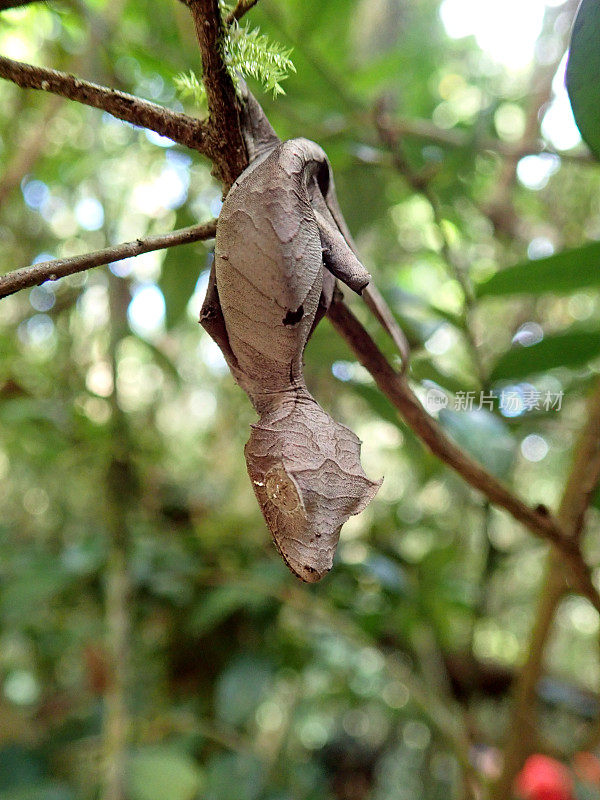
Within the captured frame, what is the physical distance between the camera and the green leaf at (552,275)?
1.76 ft

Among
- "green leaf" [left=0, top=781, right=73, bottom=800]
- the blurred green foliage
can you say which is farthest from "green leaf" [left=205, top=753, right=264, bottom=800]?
"green leaf" [left=0, top=781, right=73, bottom=800]

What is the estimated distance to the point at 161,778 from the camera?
2.66 feet

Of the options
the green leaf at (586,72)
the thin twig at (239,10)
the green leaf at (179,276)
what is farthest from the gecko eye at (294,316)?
the green leaf at (179,276)

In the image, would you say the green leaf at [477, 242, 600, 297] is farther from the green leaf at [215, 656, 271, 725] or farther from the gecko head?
the green leaf at [215, 656, 271, 725]

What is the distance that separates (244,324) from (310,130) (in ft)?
1.91

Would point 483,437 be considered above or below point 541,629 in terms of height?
above

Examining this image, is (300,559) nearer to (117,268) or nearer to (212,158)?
(212,158)

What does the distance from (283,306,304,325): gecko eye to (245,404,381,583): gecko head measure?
5 cm

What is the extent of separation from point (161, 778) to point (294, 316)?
745 millimetres

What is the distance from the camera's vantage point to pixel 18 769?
92 centimetres

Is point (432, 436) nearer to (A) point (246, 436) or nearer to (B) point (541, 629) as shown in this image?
(B) point (541, 629)

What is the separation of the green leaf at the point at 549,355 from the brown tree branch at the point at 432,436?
201mm

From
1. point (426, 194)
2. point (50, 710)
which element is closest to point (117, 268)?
point (426, 194)

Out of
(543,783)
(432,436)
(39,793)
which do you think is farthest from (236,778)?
(432,436)
